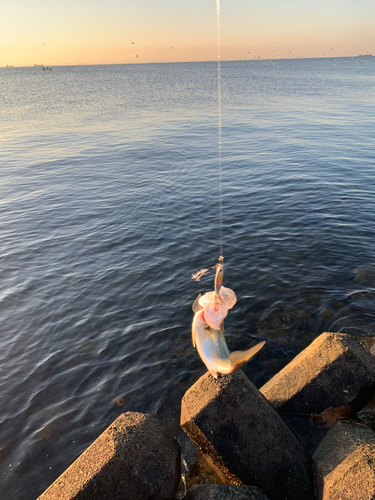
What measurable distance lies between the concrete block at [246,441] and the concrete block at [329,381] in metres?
0.95

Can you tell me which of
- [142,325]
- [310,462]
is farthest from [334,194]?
[310,462]

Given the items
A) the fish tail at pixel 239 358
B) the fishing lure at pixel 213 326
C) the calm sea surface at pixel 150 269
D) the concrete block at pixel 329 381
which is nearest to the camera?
the fish tail at pixel 239 358

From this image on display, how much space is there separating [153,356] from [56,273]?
643 centimetres

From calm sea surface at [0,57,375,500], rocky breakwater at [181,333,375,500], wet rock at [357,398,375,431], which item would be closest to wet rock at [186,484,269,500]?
rocky breakwater at [181,333,375,500]

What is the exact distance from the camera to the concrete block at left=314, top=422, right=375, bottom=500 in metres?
5.09

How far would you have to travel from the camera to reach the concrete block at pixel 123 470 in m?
5.25

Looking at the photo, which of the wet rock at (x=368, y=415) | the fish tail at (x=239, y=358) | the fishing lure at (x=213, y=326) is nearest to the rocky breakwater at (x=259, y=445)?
the wet rock at (x=368, y=415)

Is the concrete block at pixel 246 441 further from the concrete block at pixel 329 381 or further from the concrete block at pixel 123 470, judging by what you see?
the concrete block at pixel 329 381

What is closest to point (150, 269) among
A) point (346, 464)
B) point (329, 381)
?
point (329, 381)

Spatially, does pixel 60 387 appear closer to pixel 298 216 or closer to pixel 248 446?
pixel 248 446

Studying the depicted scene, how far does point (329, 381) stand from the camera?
23.0 feet

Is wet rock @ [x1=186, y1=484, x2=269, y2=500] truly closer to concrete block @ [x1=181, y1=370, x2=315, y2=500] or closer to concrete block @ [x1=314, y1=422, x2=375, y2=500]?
concrete block @ [x1=181, y1=370, x2=315, y2=500]

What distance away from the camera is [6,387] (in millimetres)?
9164

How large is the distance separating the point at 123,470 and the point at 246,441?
2085 mm
